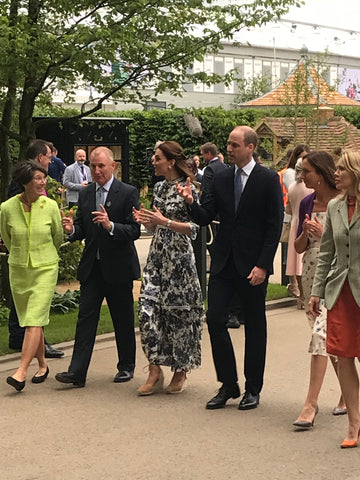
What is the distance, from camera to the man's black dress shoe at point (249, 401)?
7559 mm

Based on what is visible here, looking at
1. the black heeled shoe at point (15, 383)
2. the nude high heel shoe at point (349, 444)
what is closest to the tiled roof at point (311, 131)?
the black heeled shoe at point (15, 383)

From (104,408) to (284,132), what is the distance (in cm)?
1860

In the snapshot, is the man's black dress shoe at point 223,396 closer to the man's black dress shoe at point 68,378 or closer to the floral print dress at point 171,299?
the floral print dress at point 171,299

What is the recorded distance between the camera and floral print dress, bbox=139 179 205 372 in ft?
26.9

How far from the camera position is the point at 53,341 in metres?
10.0

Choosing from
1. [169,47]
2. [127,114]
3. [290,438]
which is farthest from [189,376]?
[127,114]

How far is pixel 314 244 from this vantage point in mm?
7648

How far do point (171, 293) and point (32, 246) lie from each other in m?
1.15

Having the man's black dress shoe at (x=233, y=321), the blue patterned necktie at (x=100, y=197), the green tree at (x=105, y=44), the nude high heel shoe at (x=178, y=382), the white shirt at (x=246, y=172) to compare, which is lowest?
the man's black dress shoe at (x=233, y=321)

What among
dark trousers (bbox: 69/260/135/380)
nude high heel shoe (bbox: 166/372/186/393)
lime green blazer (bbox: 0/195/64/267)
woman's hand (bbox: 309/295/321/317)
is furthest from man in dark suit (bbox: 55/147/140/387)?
woman's hand (bbox: 309/295/321/317)

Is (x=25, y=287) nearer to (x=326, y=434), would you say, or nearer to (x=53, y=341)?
(x=53, y=341)

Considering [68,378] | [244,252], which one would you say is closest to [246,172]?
[244,252]

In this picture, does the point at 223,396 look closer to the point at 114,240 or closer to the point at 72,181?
the point at 114,240

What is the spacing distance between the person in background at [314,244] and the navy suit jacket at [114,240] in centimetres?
141
